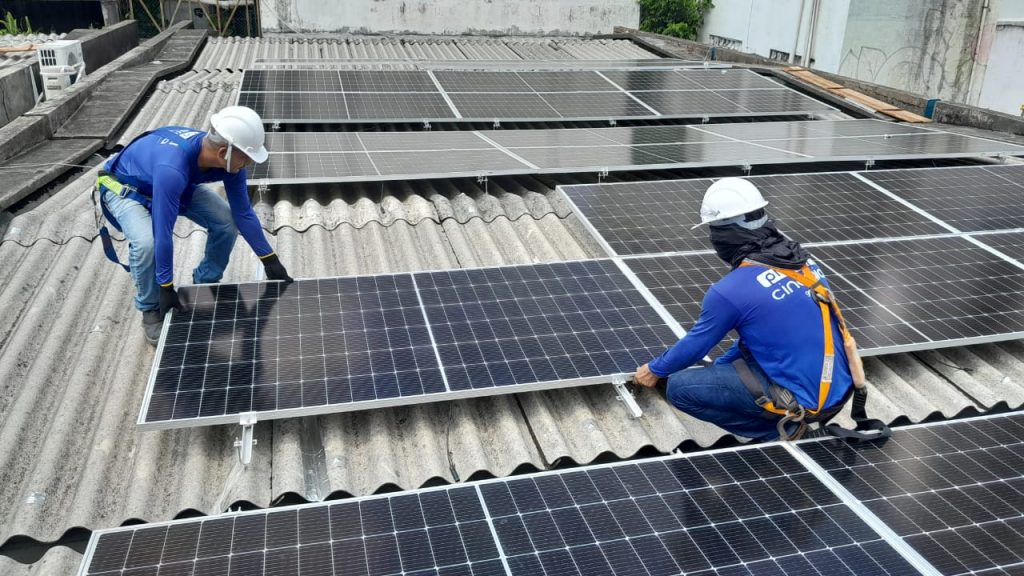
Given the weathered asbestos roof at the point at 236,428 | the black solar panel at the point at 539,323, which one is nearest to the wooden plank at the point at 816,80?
the weathered asbestos roof at the point at 236,428

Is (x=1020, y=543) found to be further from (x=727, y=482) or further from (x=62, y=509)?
(x=62, y=509)

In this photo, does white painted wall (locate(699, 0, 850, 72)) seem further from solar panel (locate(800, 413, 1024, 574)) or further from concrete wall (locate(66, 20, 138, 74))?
solar panel (locate(800, 413, 1024, 574))

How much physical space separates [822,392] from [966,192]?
546cm

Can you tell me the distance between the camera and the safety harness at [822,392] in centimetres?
496

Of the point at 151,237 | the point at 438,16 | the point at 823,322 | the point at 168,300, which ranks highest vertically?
the point at 438,16

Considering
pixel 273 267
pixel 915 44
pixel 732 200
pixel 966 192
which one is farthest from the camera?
pixel 915 44

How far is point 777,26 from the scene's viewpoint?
28.5 metres

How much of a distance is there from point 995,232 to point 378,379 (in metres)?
6.51

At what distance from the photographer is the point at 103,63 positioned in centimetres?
1789

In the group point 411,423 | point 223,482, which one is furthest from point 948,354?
point 223,482

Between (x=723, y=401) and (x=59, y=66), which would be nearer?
(x=723, y=401)

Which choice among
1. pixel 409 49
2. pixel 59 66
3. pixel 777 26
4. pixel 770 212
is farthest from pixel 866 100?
pixel 777 26

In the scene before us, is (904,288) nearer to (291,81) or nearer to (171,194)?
(171,194)

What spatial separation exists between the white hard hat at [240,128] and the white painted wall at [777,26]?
23.4 m
